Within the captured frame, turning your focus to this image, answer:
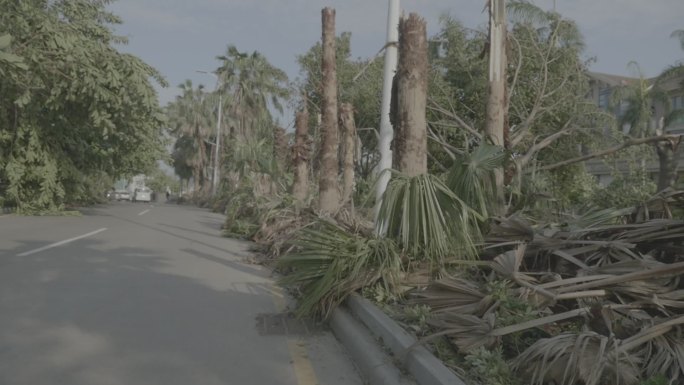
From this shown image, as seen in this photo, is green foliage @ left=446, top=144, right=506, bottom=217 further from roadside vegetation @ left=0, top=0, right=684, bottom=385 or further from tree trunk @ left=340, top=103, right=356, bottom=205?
tree trunk @ left=340, top=103, right=356, bottom=205

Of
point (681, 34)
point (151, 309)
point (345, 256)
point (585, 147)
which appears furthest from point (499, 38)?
point (681, 34)

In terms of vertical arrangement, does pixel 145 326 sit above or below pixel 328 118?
below

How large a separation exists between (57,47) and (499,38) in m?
12.1

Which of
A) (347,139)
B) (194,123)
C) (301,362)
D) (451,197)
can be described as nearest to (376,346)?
(301,362)

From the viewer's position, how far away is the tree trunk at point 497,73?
35.3 ft

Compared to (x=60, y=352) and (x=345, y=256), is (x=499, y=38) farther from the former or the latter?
(x=60, y=352)

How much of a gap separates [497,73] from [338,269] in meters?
6.36

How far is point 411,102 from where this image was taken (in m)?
7.60

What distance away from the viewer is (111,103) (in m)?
17.1

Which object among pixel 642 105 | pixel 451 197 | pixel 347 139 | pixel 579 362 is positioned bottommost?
pixel 579 362

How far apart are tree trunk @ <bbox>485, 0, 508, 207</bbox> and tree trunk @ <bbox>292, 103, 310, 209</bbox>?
6525 mm

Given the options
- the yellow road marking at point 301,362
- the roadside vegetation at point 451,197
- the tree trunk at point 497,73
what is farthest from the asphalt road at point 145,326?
the tree trunk at point 497,73

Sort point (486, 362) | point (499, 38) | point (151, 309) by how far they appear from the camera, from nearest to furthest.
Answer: point (486, 362) → point (151, 309) → point (499, 38)

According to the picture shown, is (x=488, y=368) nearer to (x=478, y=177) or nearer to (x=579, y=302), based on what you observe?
(x=579, y=302)
